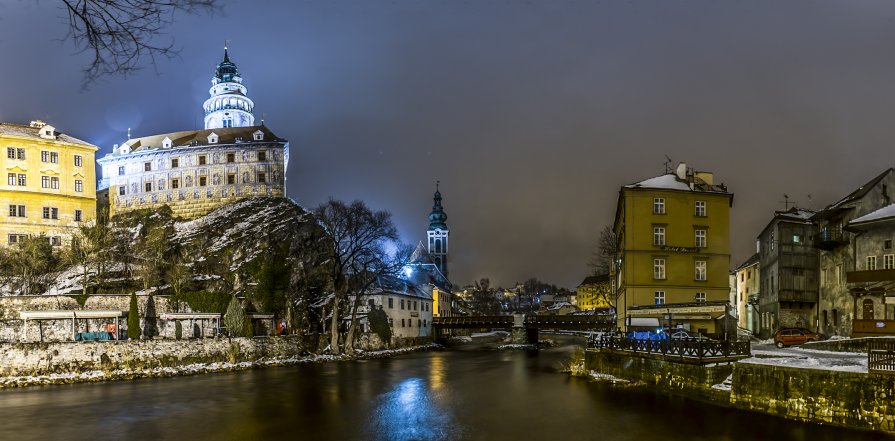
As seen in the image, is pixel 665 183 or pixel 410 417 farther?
pixel 665 183

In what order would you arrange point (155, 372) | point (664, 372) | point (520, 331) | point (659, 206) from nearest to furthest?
point (664, 372), point (155, 372), point (659, 206), point (520, 331)

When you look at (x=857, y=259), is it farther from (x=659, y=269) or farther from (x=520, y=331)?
(x=520, y=331)

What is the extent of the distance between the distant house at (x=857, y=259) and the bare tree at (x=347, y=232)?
3513 cm

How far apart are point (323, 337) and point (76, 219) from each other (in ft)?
118

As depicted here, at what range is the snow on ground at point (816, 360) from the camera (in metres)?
20.3

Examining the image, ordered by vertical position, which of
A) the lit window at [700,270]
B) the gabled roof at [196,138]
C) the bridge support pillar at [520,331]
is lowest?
the bridge support pillar at [520,331]

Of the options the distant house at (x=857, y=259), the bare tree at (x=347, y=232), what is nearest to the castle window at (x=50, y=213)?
the bare tree at (x=347, y=232)

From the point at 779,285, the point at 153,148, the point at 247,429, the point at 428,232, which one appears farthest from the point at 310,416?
the point at 428,232

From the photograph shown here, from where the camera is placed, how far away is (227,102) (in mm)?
108188

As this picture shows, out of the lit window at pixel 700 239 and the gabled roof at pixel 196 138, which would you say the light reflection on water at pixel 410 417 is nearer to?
the lit window at pixel 700 239

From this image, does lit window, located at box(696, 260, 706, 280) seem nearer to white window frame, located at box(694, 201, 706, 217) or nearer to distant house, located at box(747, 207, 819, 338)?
white window frame, located at box(694, 201, 706, 217)

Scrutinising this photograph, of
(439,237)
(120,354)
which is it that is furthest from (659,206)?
(439,237)

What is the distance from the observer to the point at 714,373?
25266 mm

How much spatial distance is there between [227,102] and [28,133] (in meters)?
42.2
